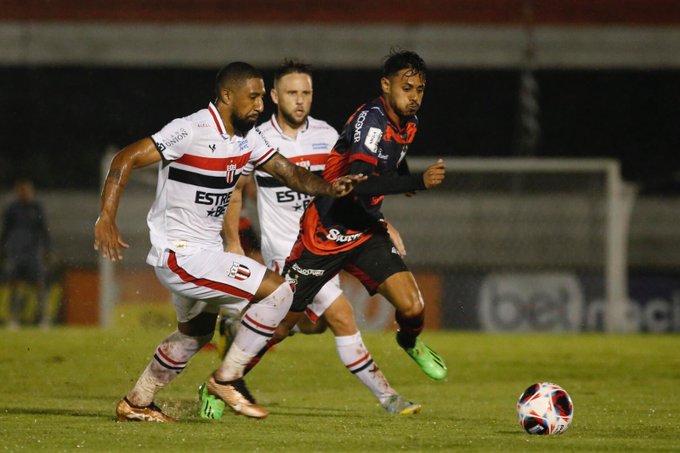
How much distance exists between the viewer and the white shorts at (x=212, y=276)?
671 cm

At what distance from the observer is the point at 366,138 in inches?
286

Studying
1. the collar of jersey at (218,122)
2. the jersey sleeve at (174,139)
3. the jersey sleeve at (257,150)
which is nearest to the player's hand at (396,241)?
the jersey sleeve at (257,150)

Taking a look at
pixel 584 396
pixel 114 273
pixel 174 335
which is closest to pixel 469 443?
pixel 174 335

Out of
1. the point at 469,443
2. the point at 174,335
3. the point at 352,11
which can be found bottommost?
the point at 469,443

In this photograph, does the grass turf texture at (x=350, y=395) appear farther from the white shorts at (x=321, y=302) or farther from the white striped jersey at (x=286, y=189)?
the white striped jersey at (x=286, y=189)

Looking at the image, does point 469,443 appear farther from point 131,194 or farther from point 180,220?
point 131,194

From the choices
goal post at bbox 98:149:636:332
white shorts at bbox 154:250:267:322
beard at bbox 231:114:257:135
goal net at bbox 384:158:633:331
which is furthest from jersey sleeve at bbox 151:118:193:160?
goal net at bbox 384:158:633:331

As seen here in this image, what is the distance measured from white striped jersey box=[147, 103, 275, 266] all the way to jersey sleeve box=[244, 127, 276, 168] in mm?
117

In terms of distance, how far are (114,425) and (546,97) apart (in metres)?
17.4

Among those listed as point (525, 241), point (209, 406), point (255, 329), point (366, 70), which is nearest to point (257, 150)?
point (255, 329)

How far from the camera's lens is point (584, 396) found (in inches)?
354

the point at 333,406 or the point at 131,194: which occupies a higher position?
the point at 131,194

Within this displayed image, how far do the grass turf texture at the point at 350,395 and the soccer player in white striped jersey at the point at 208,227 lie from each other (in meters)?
0.33

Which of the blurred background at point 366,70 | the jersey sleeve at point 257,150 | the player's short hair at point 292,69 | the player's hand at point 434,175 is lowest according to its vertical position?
the player's hand at point 434,175
